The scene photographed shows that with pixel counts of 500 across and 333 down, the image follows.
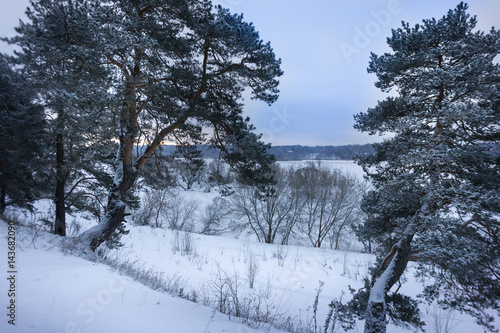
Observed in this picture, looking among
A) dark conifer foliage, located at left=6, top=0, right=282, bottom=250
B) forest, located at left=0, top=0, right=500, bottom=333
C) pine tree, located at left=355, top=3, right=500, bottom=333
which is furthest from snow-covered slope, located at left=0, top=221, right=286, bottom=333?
pine tree, located at left=355, top=3, right=500, bottom=333

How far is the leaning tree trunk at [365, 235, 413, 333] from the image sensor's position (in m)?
4.11

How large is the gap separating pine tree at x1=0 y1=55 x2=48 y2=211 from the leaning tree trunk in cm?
1050

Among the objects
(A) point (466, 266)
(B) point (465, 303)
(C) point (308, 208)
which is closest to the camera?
(A) point (466, 266)

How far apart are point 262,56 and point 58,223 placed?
9.22 meters

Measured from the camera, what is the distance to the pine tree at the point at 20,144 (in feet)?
22.8

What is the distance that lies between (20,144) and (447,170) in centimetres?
1239

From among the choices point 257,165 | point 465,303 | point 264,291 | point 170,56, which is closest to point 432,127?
point 465,303

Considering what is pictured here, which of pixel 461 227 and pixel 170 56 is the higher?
pixel 170 56

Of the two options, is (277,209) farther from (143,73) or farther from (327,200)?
(143,73)

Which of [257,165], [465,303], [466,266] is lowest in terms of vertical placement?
[465,303]

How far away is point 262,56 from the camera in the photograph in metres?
5.47

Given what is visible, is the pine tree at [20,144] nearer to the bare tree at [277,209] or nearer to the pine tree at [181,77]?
the pine tree at [181,77]

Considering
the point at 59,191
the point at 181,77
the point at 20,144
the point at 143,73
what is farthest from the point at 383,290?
the point at 20,144

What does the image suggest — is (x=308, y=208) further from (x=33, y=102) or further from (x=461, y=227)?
(x=33, y=102)
